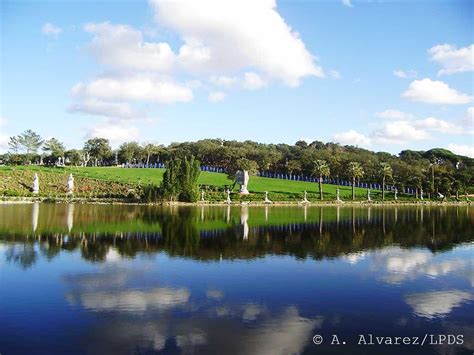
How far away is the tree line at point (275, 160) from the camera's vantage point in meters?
119

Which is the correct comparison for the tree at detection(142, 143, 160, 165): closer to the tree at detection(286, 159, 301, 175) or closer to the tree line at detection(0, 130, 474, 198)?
the tree line at detection(0, 130, 474, 198)

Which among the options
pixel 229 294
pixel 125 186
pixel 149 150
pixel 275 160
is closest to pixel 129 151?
pixel 149 150

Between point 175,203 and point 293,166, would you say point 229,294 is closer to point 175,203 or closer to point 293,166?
point 175,203

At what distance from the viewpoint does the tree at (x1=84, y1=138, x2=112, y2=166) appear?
520ft

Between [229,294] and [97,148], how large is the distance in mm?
148403

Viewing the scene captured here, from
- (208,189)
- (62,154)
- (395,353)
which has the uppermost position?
(62,154)

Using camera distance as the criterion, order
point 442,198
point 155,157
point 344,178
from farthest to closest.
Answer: point 155,157
point 344,178
point 442,198

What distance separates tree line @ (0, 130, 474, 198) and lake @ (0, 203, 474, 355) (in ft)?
240

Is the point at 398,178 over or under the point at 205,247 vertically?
over

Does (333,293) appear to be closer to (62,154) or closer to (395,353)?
(395,353)

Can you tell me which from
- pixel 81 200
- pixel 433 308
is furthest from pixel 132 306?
pixel 81 200

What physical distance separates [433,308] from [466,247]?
65.3 feet

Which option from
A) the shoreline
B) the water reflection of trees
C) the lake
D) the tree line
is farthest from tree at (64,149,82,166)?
the lake

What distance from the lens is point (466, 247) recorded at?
1383 inches
